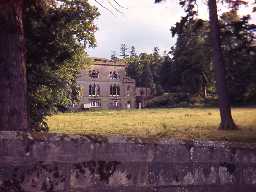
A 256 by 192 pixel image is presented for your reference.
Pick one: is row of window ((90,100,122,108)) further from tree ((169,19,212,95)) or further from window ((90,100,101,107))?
tree ((169,19,212,95))

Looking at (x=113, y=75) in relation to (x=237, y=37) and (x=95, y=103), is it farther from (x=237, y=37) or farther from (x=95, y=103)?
(x=237, y=37)

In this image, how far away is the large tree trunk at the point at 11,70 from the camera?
27.8ft

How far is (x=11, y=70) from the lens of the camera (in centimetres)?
849

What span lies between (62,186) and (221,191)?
1.72m

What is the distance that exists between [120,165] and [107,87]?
11815 centimetres

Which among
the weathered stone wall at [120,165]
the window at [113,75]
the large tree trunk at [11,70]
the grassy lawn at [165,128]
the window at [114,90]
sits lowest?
the grassy lawn at [165,128]

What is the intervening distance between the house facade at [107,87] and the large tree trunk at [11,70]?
107563 mm

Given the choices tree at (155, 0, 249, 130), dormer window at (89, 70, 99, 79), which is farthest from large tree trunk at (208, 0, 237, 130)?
dormer window at (89, 70, 99, 79)

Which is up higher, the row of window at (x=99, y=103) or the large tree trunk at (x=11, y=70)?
the large tree trunk at (x=11, y=70)

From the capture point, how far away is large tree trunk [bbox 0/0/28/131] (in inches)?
333

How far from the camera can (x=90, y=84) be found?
12006 centimetres

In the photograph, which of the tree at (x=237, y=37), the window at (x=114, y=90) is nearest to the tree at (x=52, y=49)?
the tree at (x=237, y=37)

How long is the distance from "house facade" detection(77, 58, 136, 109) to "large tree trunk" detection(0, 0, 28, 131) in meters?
108

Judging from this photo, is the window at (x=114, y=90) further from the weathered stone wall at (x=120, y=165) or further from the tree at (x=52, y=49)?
the weathered stone wall at (x=120, y=165)
